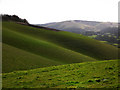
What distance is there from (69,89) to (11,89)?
7258mm

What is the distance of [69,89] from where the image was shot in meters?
13.7

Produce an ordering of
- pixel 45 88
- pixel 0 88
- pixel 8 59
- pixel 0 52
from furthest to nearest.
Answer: pixel 0 52 → pixel 8 59 → pixel 0 88 → pixel 45 88

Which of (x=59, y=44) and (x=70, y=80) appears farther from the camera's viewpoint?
(x=59, y=44)

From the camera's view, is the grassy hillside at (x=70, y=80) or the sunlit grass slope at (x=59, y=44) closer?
the grassy hillside at (x=70, y=80)

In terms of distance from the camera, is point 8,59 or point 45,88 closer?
point 45,88

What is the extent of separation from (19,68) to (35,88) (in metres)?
19.9

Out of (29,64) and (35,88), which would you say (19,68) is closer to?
(29,64)

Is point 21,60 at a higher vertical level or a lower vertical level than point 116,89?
lower

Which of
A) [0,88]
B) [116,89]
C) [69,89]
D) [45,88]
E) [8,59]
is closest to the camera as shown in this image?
[116,89]

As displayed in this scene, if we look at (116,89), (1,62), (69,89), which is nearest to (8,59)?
(1,62)

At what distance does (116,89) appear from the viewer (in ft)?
40.7

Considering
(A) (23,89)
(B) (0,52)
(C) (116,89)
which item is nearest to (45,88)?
(A) (23,89)

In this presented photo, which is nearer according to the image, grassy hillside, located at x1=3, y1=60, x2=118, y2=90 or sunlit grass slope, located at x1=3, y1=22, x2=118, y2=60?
grassy hillside, located at x1=3, y1=60, x2=118, y2=90

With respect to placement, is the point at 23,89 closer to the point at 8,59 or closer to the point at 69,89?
the point at 69,89
